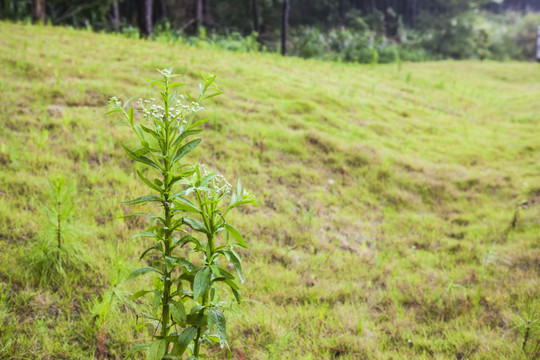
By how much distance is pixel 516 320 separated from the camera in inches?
113

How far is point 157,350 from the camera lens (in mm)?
1469

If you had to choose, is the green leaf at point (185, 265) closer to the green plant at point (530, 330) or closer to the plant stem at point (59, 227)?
the plant stem at point (59, 227)

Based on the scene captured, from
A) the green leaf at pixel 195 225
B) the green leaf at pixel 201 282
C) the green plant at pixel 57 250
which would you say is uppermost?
the green leaf at pixel 195 225

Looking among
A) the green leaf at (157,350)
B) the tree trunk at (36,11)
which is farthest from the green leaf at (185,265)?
the tree trunk at (36,11)

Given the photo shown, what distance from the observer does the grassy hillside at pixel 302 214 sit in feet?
8.33

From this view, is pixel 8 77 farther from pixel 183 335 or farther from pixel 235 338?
pixel 183 335

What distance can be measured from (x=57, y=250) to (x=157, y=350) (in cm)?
163

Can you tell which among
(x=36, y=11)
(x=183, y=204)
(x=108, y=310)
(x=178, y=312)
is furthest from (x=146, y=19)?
(x=178, y=312)

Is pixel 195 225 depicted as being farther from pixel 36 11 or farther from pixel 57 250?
pixel 36 11

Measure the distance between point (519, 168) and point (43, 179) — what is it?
7158 millimetres

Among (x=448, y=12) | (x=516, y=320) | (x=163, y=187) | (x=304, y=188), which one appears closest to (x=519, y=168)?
(x=304, y=188)

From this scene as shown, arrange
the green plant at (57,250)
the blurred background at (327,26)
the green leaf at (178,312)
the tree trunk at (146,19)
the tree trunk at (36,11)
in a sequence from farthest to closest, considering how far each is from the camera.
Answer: the blurred background at (327,26) < the tree trunk at (146,19) < the tree trunk at (36,11) < the green plant at (57,250) < the green leaf at (178,312)

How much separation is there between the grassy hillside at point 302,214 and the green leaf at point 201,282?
0.87 m

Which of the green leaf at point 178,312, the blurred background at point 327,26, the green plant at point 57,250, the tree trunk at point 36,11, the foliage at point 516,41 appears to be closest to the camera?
the green leaf at point 178,312
